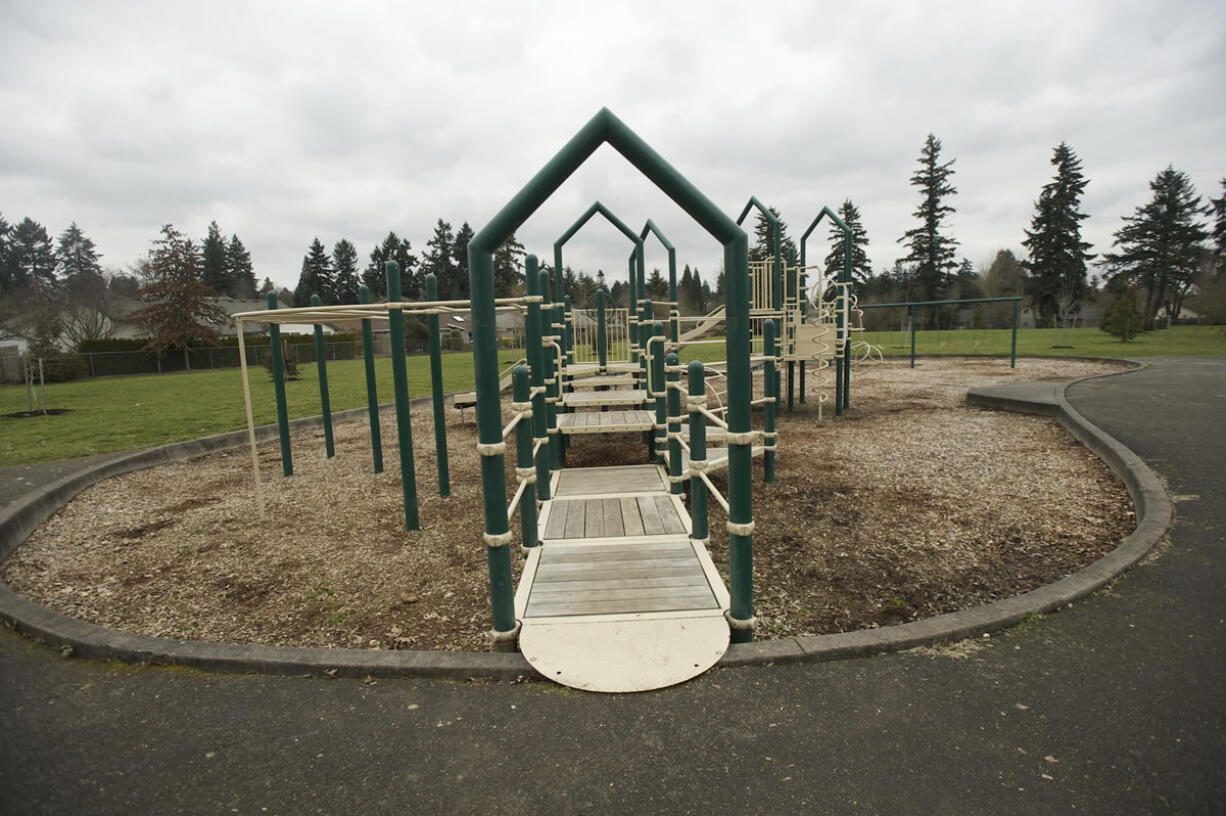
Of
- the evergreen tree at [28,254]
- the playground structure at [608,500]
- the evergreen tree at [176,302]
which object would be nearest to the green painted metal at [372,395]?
the playground structure at [608,500]

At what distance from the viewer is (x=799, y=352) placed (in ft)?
33.5

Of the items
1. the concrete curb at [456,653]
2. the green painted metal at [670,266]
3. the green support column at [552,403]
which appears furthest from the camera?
the green painted metal at [670,266]

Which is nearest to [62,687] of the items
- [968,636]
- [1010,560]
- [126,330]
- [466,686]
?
[466,686]

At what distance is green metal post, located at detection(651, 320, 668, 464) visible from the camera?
584 cm

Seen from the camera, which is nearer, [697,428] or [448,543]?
[697,428]

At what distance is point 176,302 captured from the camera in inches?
1177

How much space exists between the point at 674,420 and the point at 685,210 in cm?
227

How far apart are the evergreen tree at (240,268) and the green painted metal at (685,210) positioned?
74.6m

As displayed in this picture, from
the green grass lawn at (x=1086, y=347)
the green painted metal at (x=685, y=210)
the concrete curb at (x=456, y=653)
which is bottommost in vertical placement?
the concrete curb at (x=456, y=653)

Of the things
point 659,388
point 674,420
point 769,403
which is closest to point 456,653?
point 674,420

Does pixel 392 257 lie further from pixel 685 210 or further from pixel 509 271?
pixel 685 210

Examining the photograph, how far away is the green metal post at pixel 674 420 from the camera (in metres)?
4.51

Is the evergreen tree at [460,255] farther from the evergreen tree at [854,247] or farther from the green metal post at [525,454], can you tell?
the green metal post at [525,454]

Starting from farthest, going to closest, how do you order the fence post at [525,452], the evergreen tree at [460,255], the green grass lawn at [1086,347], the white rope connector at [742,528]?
the evergreen tree at [460,255] < the green grass lawn at [1086,347] < the fence post at [525,452] < the white rope connector at [742,528]
